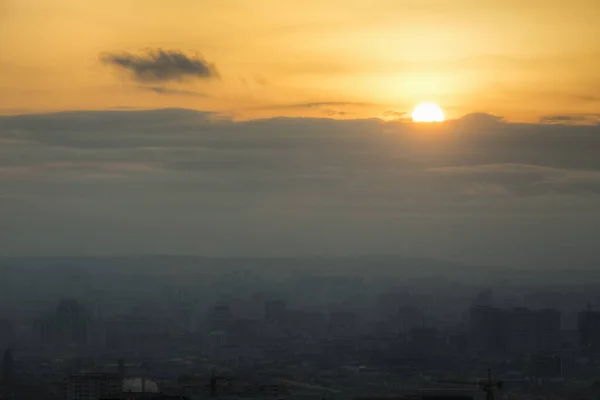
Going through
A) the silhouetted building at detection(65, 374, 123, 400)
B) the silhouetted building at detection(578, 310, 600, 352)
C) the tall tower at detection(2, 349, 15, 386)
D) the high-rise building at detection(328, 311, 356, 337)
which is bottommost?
the silhouetted building at detection(65, 374, 123, 400)

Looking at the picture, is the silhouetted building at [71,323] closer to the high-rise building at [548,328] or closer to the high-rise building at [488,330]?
the high-rise building at [488,330]

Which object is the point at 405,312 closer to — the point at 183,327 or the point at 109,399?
the point at 183,327

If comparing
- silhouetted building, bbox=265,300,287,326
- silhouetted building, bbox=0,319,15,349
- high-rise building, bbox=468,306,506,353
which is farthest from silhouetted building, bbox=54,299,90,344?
high-rise building, bbox=468,306,506,353

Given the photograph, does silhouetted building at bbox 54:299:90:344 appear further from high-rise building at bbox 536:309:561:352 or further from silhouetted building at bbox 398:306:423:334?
high-rise building at bbox 536:309:561:352

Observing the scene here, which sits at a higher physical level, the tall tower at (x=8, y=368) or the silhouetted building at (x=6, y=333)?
the silhouetted building at (x=6, y=333)

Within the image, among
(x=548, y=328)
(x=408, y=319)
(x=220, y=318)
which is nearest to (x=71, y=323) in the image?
(x=220, y=318)

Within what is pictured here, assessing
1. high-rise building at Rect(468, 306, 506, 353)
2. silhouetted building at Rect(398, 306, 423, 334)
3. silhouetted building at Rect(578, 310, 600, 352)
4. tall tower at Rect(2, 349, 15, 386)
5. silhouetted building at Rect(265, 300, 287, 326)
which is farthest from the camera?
silhouetted building at Rect(265, 300, 287, 326)

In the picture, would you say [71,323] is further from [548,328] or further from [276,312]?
[548,328]

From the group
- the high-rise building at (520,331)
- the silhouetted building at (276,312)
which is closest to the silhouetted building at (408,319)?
the high-rise building at (520,331)

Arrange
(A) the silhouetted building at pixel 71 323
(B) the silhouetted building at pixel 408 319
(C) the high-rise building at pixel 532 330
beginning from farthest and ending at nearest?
1. (B) the silhouetted building at pixel 408 319
2. (A) the silhouetted building at pixel 71 323
3. (C) the high-rise building at pixel 532 330

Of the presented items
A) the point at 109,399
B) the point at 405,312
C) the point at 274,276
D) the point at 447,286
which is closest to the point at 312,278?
the point at 274,276

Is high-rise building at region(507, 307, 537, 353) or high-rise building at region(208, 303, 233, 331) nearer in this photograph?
high-rise building at region(507, 307, 537, 353)
